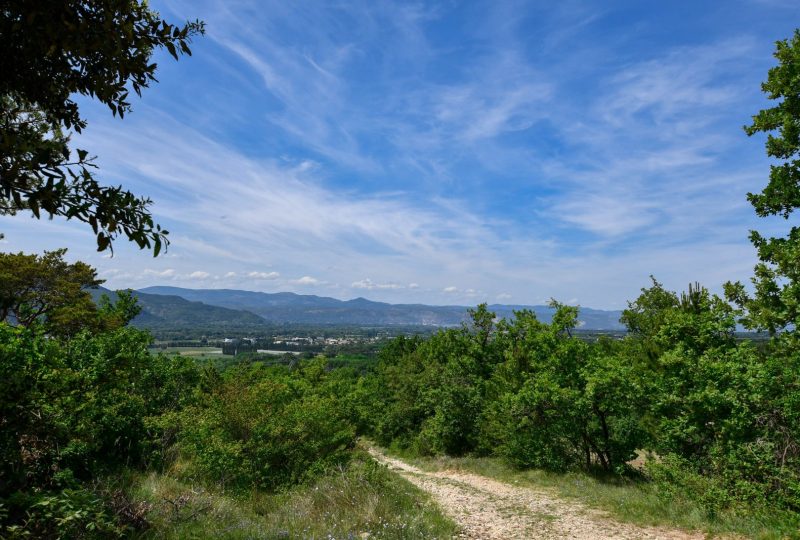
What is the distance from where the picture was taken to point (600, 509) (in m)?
11.7

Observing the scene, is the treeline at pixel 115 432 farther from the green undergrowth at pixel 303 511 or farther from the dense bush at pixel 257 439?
the green undergrowth at pixel 303 511

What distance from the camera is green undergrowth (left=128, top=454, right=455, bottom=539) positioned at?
304 inches

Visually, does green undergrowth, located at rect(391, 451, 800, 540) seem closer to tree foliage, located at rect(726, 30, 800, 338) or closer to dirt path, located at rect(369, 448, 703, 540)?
dirt path, located at rect(369, 448, 703, 540)

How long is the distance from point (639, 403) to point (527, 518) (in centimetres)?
766

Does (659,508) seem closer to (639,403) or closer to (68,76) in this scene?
(639,403)

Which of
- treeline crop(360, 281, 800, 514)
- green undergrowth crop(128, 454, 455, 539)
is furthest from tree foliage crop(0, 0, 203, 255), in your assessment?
treeline crop(360, 281, 800, 514)

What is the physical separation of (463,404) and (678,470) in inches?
723

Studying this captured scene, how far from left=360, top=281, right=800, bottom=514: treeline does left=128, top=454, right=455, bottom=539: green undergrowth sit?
275 inches

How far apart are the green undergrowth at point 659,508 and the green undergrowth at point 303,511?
5.22 metres

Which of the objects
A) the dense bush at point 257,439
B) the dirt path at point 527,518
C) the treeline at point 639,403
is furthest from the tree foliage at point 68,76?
the treeline at point 639,403

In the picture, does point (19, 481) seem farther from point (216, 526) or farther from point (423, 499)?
point (423, 499)

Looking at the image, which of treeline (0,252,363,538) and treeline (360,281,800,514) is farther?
treeline (360,281,800,514)

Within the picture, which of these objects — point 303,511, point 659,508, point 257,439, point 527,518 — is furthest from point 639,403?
point 257,439

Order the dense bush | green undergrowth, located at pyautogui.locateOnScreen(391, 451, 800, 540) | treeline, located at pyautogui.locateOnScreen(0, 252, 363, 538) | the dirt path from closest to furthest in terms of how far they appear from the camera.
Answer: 1. treeline, located at pyautogui.locateOnScreen(0, 252, 363, 538)
2. green undergrowth, located at pyautogui.locateOnScreen(391, 451, 800, 540)
3. the dirt path
4. the dense bush
